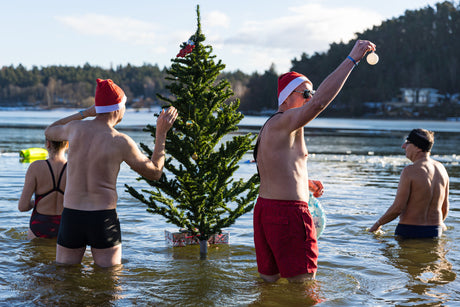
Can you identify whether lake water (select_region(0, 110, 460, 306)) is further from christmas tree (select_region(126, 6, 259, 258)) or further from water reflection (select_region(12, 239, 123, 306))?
christmas tree (select_region(126, 6, 259, 258))

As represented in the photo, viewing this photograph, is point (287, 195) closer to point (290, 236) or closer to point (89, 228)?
point (290, 236)

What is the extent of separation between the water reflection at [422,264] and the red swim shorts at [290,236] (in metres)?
1.77

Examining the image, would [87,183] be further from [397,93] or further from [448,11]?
[448,11]

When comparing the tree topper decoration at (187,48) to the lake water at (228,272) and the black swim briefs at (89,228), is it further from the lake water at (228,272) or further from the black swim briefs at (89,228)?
the lake water at (228,272)

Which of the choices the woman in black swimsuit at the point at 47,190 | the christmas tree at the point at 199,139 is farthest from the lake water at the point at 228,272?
the christmas tree at the point at 199,139

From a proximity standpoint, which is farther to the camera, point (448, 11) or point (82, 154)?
point (448, 11)

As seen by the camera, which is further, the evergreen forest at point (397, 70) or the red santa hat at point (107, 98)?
the evergreen forest at point (397, 70)

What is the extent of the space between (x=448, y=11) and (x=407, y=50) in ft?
78.2

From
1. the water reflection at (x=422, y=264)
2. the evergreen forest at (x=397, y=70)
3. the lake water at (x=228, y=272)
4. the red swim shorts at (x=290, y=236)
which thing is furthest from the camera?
the evergreen forest at (x=397, y=70)

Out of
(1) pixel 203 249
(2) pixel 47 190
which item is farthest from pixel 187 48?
(2) pixel 47 190

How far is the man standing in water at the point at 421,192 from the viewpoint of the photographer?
26.1 ft

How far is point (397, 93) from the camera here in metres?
159

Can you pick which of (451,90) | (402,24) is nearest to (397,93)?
(451,90)

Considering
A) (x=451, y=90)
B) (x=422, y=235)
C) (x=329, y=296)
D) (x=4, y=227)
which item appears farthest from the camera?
(x=451, y=90)
